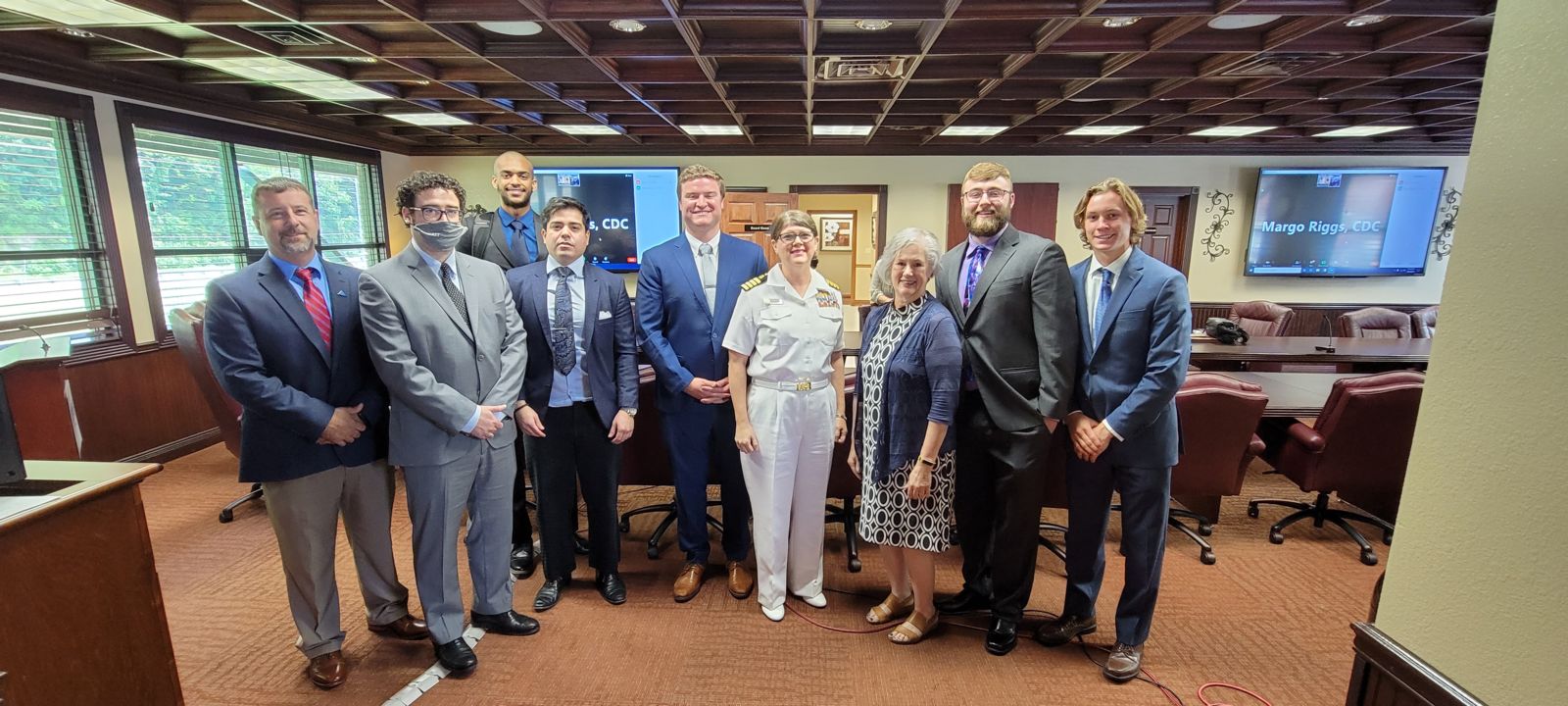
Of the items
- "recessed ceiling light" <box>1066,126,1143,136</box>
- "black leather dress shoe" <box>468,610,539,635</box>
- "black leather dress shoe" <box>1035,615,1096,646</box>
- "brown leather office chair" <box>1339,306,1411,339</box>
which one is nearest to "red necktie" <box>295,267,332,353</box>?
"black leather dress shoe" <box>468,610,539,635</box>

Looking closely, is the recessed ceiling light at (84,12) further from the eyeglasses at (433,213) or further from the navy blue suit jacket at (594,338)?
the navy blue suit jacket at (594,338)

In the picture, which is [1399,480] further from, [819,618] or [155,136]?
[155,136]

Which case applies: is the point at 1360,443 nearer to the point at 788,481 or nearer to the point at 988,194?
the point at 988,194

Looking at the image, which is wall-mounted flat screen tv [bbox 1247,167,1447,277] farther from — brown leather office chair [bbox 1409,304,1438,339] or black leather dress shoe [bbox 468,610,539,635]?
black leather dress shoe [bbox 468,610,539,635]

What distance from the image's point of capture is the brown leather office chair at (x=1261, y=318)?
249 inches

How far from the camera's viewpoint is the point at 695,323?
254cm

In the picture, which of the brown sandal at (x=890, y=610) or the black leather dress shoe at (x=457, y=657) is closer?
the black leather dress shoe at (x=457, y=657)

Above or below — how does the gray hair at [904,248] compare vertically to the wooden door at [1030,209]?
below

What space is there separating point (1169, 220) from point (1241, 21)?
553 centimetres

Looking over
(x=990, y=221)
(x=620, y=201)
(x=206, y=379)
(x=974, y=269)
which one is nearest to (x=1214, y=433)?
(x=974, y=269)

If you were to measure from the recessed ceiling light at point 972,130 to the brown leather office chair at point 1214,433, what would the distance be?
182 inches

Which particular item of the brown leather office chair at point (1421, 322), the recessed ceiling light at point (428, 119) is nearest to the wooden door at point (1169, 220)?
the brown leather office chair at point (1421, 322)

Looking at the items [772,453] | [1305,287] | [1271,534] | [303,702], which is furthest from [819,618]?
[1305,287]

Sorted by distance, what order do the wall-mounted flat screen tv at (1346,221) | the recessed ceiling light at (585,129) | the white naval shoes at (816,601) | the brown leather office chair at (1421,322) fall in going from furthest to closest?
the wall-mounted flat screen tv at (1346,221) < the recessed ceiling light at (585,129) < the brown leather office chair at (1421,322) < the white naval shoes at (816,601)
